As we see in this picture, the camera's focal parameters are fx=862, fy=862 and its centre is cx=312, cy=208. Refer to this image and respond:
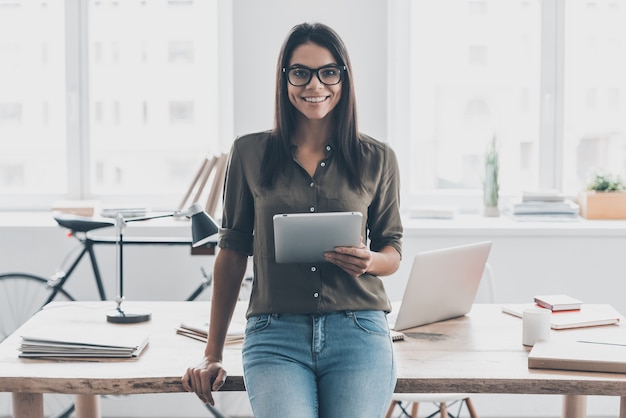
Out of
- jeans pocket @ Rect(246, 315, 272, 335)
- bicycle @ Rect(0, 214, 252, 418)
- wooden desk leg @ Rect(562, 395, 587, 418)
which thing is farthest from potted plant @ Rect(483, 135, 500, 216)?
jeans pocket @ Rect(246, 315, 272, 335)

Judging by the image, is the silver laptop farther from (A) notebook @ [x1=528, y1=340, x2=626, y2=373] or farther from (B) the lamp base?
(B) the lamp base

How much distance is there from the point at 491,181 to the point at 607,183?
0.51m

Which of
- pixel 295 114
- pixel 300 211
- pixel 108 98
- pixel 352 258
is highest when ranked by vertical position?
pixel 108 98

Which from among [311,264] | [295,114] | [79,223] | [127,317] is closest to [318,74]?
[295,114]

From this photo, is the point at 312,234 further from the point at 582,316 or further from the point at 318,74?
the point at 582,316

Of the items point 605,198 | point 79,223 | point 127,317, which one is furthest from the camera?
point 605,198

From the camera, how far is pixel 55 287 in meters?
3.48

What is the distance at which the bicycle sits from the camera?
3.43m

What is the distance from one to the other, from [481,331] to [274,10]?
1933 millimetres

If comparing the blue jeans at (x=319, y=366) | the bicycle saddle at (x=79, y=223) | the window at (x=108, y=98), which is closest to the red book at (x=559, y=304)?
the blue jeans at (x=319, y=366)

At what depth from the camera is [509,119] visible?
4000 mm

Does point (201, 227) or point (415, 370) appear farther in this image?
point (201, 227)

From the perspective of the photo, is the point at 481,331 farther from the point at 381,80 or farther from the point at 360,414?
the point at 381,80

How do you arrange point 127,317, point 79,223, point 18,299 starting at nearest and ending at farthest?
point 127,317 → point 79,223 → point 18,299
